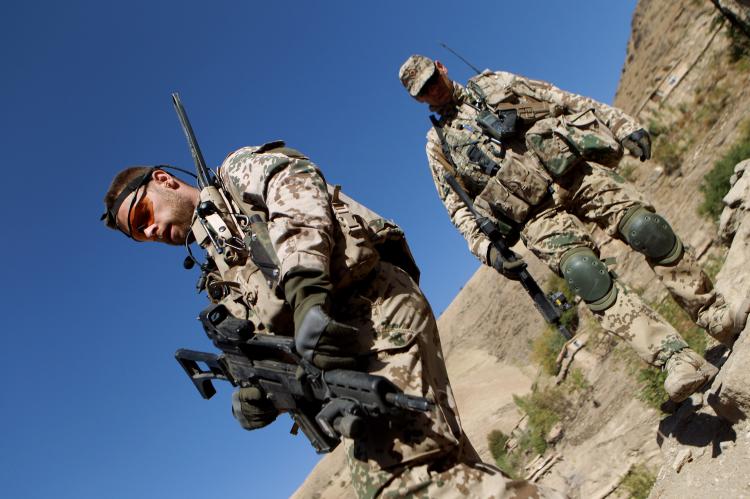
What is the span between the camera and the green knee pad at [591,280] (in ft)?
13.4

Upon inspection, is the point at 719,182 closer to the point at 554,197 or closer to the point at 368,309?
the point at 554,197

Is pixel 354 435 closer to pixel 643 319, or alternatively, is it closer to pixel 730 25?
pixel 643 319

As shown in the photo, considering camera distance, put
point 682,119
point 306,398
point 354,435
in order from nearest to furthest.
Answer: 1. point 354,435
2. point 306,398
3. point 682,119

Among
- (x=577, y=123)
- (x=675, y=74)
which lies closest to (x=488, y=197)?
(x=577, y=123)

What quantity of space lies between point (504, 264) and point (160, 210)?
2.99 meters

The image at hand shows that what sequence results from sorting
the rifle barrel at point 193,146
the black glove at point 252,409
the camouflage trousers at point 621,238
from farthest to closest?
the camouflage trousers at point 621,238
the rifle barrel at point 193,146
the black glove at point 252,409

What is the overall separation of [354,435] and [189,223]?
1.69 meters

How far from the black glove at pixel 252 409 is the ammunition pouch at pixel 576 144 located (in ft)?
9.19

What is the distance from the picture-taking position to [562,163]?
14.8ft

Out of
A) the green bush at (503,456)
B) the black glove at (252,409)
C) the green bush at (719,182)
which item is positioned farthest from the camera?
the green bush at (719,182)

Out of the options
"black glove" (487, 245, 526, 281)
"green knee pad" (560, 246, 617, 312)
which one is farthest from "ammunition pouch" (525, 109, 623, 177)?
"black glove" (487, 245, 526, 281)

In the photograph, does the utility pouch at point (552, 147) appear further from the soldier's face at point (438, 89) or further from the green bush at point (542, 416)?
the green bush at point (542, 416)

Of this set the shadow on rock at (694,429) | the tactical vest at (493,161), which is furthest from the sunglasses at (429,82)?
the shadow on rock at (694,429)

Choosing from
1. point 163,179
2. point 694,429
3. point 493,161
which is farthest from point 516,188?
point 163,179
